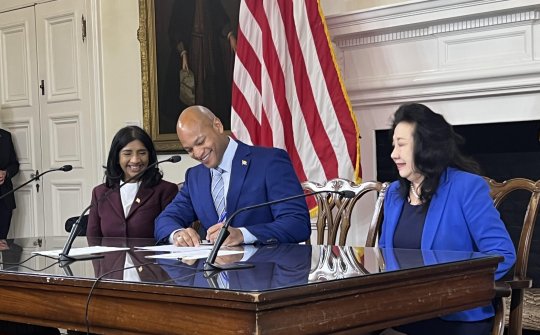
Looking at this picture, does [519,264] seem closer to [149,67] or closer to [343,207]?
[343,207]

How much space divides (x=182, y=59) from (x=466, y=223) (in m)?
3.38

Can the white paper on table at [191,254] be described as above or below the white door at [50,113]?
below

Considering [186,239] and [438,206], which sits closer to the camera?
[438,206]

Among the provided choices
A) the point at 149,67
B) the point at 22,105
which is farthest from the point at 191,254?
the point at 22,105

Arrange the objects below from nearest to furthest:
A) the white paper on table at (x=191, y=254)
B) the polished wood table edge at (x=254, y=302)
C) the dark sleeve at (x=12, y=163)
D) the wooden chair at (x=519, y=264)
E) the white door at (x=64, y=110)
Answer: the polished wood table edge at (x=254, y=302), the white paper on table at (x=191, y=254), the wooden chair at (x=519, y=264), the white door at (x=64, y=110), the dark sleeve at (x=12, y=163)

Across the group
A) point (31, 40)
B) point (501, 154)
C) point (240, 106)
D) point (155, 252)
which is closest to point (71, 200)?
point (31, 40)

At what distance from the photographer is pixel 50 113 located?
6766 millimetres

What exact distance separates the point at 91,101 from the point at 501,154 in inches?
132

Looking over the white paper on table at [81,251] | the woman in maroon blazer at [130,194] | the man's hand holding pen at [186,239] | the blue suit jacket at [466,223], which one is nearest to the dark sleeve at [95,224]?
the woman in maroon blazer at [130,194]

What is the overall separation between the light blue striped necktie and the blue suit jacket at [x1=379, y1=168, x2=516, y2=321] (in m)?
0.87

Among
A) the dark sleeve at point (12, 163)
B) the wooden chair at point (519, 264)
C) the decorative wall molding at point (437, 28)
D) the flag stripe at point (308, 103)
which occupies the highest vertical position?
the decorative wall molding at point (437, 28)

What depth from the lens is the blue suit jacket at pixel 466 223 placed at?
8.79 feet

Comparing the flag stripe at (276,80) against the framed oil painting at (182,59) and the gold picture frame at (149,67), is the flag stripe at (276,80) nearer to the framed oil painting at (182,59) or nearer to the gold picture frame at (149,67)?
the framed oil painting at (182,59)

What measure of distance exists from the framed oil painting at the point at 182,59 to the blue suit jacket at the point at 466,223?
2.83 meters
